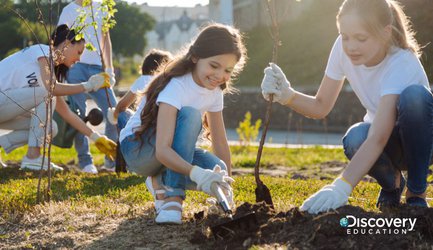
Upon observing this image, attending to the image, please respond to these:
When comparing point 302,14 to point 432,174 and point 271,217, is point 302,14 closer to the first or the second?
point 432,174

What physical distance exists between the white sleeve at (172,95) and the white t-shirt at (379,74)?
0.82 meters

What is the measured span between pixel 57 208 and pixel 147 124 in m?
0.69

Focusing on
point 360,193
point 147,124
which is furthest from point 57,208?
point 360,193

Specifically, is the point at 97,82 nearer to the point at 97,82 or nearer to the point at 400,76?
the point at 97,82

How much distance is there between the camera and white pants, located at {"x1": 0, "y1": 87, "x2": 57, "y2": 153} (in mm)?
5723

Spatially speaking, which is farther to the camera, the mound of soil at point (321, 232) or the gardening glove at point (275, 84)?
the gardening glove at point (275, 84)

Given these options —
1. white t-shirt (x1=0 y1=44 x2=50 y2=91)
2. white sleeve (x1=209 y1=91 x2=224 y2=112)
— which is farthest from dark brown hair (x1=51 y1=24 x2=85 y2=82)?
white sleeve (x1=209 y1=91 x2=224 y2=112)

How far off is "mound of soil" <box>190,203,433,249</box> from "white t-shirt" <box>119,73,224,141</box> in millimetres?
697

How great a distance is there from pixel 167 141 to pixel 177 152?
0.08m

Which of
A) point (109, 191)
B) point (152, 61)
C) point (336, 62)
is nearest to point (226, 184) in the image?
point (336, 62)

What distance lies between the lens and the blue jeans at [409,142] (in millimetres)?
3262

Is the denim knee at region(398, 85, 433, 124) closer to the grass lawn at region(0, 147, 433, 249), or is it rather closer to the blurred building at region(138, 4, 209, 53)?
the grass lawn at region(0, 147, 433, 249)

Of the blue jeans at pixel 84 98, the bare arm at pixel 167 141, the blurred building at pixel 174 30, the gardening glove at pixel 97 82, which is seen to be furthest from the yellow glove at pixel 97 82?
the blurred building at pixel 174 30

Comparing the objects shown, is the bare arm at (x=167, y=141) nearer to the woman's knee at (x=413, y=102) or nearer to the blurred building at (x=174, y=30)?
the woman's knee at (x=413, y=102)
